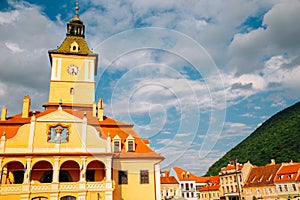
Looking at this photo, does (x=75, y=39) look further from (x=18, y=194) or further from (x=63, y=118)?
(x=18, y=194)

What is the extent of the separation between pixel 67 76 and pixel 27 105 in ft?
26.3

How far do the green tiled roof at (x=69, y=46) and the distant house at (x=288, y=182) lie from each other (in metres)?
48.6

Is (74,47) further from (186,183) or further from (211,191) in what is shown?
(211,191)

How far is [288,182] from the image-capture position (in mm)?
61344

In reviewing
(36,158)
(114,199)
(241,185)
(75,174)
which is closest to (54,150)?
(36,158)

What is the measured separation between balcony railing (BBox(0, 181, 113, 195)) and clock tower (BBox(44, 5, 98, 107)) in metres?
12.4

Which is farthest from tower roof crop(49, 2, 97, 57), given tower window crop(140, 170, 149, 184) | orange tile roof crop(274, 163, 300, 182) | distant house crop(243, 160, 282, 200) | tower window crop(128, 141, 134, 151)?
distant house crop(243, 160, 282, 200)

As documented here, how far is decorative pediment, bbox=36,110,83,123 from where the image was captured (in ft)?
91.0

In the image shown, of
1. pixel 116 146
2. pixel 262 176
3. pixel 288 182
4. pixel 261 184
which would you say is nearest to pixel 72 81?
pixel 116 146

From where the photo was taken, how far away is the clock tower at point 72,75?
3712 cm

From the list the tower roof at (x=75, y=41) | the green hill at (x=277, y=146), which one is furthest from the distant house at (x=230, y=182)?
the tower roof at (x=75, y=41)

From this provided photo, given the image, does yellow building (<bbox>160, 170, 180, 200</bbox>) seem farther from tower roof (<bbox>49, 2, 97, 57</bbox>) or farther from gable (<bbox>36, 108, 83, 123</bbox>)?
gable (<bbox>36, 108, 83, 123</bbox>)

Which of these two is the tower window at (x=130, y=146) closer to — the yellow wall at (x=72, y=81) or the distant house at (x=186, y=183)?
the yellow wall at (x=72, y=81)

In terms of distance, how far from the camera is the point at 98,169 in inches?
1131
